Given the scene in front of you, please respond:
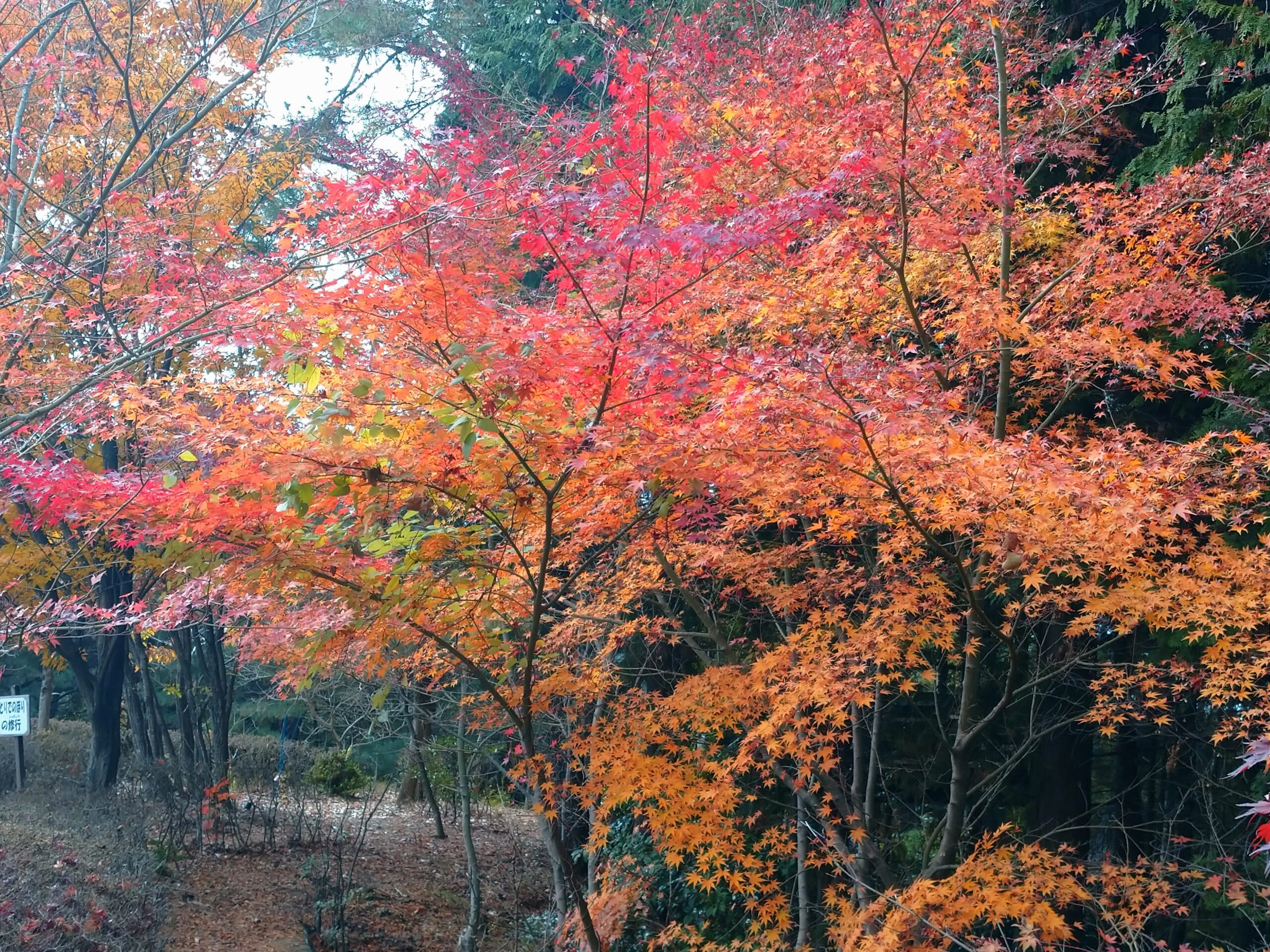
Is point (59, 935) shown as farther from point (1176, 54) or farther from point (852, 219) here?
point (1176, 54)

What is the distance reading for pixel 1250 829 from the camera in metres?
5.65

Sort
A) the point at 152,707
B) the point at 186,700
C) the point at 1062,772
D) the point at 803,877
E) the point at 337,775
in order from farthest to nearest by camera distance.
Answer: the point at 337,775
the point at 152,707
the point at 186,700
the point at 1062,772
the point at 803,877

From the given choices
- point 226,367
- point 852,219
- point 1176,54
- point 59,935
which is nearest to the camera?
point 852,219

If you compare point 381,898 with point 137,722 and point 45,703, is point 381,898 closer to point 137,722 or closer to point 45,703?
point 137,722

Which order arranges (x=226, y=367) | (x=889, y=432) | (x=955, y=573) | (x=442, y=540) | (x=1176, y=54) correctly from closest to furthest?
(x=889, y=432) < (x=442, y=540) < (x=955, y=573) < (x=1176, y=54) < (x=226, y=367)

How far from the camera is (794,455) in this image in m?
4.31

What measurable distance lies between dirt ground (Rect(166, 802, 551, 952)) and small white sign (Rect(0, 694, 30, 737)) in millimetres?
2175

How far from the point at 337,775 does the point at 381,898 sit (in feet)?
15.4

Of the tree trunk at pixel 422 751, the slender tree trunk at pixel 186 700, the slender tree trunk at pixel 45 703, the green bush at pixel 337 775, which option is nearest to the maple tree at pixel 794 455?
the tree trunk at pixel 422 751

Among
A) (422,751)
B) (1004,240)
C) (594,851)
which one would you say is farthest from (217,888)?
(1004,240)

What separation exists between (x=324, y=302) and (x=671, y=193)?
252 cm

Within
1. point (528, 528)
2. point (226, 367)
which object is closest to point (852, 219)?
point (528, 528)

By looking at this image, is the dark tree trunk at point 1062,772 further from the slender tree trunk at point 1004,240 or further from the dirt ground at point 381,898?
the dirt ground at point 381,898

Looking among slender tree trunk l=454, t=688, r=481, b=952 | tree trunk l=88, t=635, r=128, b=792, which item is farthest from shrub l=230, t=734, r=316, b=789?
slender tree trunk l=454, t=688, r=481, b=952
